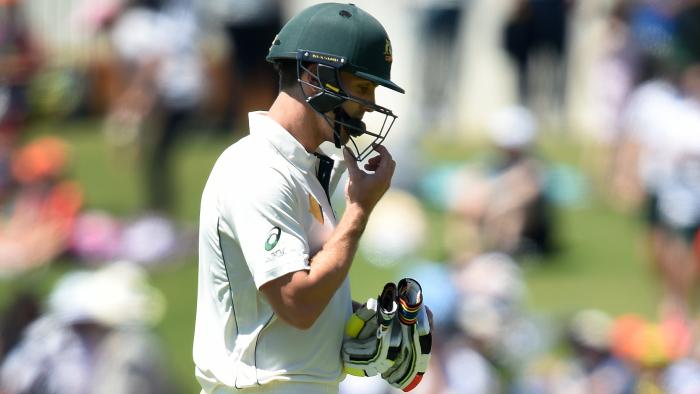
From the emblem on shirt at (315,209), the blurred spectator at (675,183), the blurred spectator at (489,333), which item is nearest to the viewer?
the emblem on shirt at (315,209)

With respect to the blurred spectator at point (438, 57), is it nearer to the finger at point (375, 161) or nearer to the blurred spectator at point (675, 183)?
the blurred spectator at point (675, 183)

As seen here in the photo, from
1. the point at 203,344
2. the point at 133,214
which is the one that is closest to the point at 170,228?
the point at 133,214

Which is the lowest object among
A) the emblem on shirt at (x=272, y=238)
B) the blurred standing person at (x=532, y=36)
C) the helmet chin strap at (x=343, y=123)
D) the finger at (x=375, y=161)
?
the blurred standing person at (x=532, y=36)

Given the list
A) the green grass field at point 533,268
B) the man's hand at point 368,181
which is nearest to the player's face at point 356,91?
the man's hand at point 368,181

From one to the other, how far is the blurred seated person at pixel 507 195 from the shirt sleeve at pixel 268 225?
7.04 meters

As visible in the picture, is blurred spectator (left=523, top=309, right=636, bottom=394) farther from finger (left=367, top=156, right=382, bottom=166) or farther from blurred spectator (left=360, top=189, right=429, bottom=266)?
finger (left=367, top=156, right=382, bottom=166)

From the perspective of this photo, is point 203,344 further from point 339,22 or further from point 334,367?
point 339,22

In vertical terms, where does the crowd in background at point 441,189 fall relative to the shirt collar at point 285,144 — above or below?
below

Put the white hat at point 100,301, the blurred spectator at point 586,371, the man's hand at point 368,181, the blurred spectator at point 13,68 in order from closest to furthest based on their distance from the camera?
1. the man's hand at point 368,181
2. the white hat at point 100,301
3. the blurred spectator at point 586,371
4. the blurred spectator at point 13,68

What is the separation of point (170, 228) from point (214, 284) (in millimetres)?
7902

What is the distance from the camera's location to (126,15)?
12.3 metres

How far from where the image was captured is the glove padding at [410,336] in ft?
13.1

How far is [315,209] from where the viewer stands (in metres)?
3.93

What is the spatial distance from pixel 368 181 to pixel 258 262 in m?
0.36
